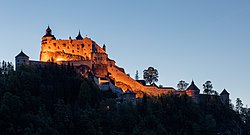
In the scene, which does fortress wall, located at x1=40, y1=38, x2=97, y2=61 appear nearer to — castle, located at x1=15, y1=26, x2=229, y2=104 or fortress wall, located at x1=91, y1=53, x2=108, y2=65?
castle, located at x1=15, y1=26, x2=229, y2=104

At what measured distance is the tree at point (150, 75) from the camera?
11856 centimetres

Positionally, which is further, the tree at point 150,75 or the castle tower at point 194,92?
the tree at point 150,75

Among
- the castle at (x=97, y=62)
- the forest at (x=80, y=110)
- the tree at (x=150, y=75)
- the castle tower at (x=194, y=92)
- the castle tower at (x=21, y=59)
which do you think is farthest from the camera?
the tree at (x=150, y=75)

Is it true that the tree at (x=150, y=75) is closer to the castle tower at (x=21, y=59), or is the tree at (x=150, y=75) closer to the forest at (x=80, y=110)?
the forest at (x=80, y=110)

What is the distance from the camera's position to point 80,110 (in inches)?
3280

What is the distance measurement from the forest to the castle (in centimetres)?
519

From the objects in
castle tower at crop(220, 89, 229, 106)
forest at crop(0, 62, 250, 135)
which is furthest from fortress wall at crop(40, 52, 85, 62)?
castle tower at crop(220, 89, 229, 106)

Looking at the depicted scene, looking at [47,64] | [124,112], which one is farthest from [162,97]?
[47,64]

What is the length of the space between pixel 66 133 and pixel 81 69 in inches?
967

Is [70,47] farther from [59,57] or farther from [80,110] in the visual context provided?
[80,110]

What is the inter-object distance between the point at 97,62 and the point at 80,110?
25.5 metres

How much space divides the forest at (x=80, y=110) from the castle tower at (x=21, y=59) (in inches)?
97.5

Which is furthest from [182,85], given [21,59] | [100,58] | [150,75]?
[21,59]

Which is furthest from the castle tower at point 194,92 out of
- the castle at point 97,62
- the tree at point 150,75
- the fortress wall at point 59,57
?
the fortress wall at point 59,57
